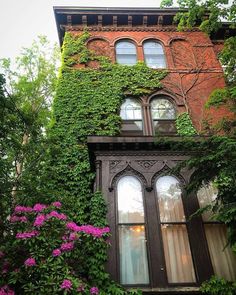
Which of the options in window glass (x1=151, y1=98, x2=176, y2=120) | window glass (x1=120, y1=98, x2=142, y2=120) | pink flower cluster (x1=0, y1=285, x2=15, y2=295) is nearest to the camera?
pink flower cluster (x1=0, y1=285, x2=15, y2=295)

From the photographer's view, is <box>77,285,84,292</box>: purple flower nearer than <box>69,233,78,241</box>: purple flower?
Yes

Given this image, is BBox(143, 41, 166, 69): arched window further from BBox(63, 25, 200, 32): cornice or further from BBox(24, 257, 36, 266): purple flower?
BBox(24, 257, 36, 266): purple flower

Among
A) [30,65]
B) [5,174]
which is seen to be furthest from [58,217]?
[30,65]

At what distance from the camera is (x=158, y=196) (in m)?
8.78

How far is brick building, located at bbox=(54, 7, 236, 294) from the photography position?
7539mm

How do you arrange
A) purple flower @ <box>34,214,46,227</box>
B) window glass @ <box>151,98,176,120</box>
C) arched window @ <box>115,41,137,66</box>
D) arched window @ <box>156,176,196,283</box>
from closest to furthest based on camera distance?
purple flower @ <box>34,214,46,227</box>
arched window @ <box>156,176,196,283</box>
window glass @ <box>151,98,176,120</box>
arched window @ <box>115,41,137,66</box>

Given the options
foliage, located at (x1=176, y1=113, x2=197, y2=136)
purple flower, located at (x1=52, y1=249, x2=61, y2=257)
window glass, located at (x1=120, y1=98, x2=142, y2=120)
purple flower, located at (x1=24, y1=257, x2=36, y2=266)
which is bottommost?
purple flower, located at (x1=24, y1=257, x2=36, y2=266)

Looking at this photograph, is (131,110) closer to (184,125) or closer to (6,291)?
(184,125)

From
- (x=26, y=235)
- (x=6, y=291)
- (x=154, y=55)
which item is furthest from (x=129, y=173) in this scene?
(x=154, y=55)

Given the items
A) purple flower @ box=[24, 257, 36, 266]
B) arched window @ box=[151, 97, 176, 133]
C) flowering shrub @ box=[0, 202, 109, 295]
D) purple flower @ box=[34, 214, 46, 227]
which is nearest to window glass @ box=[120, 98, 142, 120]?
Answer: arched window @ box=[151, 97, 176, 133]

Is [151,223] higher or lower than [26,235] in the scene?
higher

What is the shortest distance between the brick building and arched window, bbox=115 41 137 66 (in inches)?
40.7

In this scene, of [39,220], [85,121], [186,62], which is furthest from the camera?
[186,62]

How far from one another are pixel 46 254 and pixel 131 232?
2.58 metres
